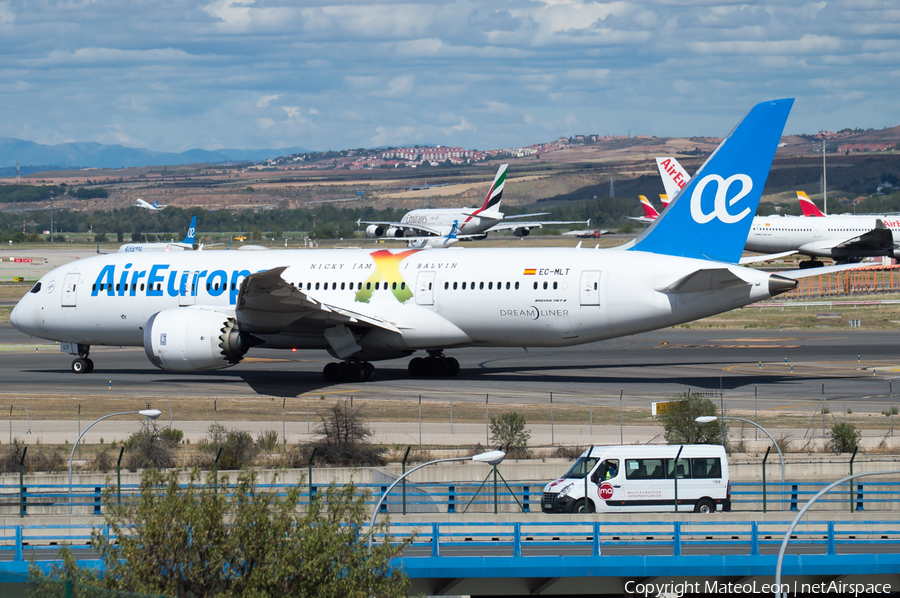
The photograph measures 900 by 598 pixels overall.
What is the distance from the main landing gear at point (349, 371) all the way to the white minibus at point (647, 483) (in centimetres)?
1880

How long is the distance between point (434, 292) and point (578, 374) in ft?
25.3

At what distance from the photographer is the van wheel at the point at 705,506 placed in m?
25.5

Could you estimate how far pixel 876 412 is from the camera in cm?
3616

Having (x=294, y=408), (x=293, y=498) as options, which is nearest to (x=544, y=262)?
(x=294, y=408)

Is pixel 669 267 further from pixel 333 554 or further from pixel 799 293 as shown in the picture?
pixel 799 293

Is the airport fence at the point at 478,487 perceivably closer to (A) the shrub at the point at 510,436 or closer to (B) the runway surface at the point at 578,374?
(A) the shrub at the point at 510,436

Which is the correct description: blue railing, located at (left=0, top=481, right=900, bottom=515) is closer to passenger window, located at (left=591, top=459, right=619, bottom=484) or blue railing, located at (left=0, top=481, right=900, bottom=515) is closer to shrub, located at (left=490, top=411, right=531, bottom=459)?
passenger window, located at (left=591, top=459, right=619, bottom=484)

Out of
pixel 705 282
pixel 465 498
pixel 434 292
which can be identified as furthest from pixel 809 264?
pixel 465 498

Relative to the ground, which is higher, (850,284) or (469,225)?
(469,225)

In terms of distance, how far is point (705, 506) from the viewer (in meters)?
25.6

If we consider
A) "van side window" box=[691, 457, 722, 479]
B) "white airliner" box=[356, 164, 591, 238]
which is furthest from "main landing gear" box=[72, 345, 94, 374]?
"white airliner" box=[356, 164, 591, 238]

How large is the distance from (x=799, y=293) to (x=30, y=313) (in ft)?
195

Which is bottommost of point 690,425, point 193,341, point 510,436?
point 510,436

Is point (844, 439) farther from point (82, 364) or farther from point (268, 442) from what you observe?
point (82, 364)
